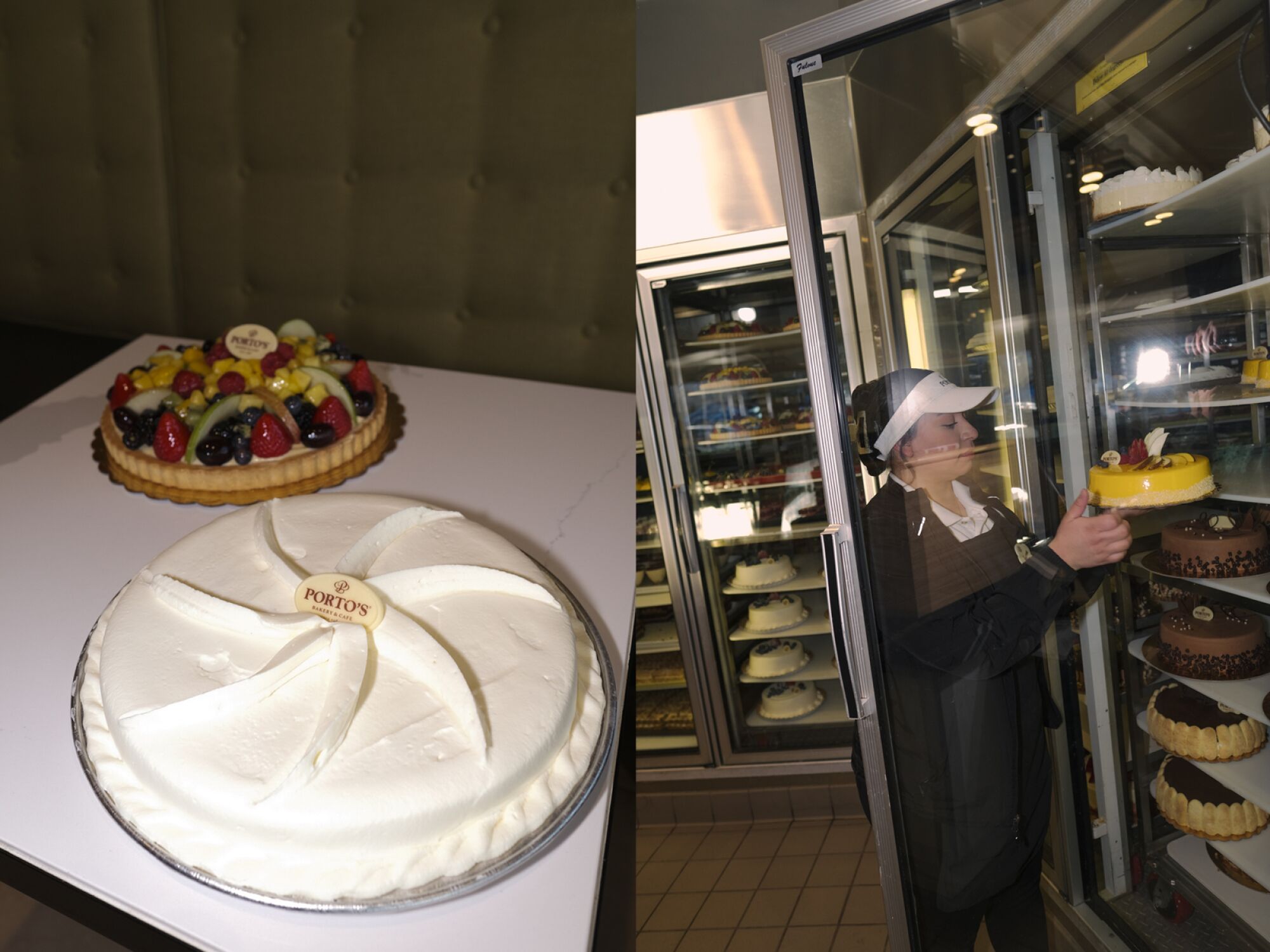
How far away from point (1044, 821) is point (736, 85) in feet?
7.30

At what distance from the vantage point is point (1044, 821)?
1.20 meters

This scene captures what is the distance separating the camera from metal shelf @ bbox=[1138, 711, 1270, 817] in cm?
94

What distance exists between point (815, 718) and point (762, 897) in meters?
1.36

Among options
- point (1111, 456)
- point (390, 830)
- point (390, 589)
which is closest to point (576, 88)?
point (390, 589)

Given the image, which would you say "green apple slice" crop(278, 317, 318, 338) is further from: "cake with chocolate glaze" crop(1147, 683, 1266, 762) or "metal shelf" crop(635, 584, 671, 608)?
"cake with chocolate glaze" crop(1147, 683, 1266, 762)

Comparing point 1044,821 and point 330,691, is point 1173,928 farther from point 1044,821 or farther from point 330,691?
point 330,691

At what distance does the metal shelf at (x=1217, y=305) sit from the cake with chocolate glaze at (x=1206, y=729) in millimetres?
393

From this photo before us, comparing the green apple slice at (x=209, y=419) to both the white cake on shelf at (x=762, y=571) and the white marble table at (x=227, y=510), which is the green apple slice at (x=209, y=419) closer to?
the white marble table at (x=227, y=510)

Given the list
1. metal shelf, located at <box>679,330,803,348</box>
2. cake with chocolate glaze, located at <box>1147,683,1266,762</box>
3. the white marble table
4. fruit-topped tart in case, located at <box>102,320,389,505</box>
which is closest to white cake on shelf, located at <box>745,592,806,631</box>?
metal shelf, located at <box>679,330,803,348</box>

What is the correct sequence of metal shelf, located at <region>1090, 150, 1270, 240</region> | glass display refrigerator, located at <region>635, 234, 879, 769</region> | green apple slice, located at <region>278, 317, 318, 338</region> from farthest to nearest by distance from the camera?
1. glass display refrigerator, located at <region>635, 234, 879, 769</region>
2. green apple slice, located at <region>278, 317, 318, 338</region>
3. metal shelf, located at <region>1090, 150, 1270, 240</region>

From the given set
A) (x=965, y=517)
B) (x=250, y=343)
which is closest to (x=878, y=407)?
(x=965, y=517)

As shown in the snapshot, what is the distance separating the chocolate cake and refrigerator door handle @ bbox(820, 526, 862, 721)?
1.36 ft

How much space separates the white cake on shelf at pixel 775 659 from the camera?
126 inches

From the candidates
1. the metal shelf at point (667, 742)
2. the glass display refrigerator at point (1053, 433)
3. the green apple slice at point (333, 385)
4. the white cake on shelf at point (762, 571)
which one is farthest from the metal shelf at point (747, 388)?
the glass display refrigerator at point (1053, 433)
